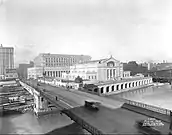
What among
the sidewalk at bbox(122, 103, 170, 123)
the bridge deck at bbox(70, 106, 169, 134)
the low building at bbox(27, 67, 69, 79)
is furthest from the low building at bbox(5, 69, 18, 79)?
the sidewalk at bbox(122, 103, 170, 123)

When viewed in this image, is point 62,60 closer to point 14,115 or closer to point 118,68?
point 118,68

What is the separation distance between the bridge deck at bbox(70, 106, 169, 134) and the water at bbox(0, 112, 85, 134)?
3696 millimetres

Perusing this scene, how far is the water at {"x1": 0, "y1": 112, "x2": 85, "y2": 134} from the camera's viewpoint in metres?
15.3

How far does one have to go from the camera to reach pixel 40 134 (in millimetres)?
14703

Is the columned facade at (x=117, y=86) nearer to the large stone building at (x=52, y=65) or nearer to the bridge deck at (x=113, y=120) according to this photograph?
the bridge deck at (x=113, y=120)

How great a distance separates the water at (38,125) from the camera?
15.3 metres

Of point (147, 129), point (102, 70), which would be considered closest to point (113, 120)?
point (147, 129)

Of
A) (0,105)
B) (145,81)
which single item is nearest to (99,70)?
(145,81)

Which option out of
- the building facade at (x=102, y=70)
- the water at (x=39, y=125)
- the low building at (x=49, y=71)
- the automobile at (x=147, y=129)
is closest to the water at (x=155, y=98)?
the water at (x=39, y=125)

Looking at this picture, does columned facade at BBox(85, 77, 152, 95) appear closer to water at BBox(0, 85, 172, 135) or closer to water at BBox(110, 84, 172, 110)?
water at BBox(110, 84, 172, 110)

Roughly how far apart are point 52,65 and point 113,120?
67911 mm

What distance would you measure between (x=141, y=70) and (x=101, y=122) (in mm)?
72567

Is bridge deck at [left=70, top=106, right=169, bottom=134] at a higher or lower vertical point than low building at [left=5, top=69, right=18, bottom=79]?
lower

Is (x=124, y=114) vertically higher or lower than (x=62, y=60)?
lower
